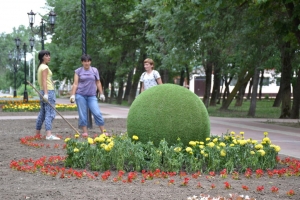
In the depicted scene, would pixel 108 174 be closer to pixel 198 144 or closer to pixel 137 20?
pixel 198 144

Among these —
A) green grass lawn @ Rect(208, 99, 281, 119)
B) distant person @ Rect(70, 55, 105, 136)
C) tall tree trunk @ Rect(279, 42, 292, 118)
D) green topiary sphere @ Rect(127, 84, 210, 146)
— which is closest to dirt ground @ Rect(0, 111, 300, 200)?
green topiary sphere @ Rect(127, 84, 210, 146)

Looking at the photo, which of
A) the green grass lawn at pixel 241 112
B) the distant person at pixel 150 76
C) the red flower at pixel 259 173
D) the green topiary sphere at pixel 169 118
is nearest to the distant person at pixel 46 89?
the distant person at pixel 150 76

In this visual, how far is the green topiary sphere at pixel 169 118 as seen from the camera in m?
8.12

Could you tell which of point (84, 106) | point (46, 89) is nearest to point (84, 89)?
point (84, 106)

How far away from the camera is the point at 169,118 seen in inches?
321

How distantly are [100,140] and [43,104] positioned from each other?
14.9 feet

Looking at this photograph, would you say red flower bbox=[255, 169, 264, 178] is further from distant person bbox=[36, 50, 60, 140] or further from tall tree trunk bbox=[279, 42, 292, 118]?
tall tree trunk bbox=[279, 42, 292, 118]

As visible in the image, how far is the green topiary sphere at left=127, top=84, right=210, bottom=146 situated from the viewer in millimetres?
8125

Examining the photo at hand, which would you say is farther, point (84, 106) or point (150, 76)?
A: point (84, 106)

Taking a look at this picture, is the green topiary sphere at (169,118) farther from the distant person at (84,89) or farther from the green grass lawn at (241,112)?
the green grass lawn at (241,112)

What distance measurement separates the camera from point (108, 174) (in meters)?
6.70

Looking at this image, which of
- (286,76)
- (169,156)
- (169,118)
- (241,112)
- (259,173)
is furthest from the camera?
(241,112)

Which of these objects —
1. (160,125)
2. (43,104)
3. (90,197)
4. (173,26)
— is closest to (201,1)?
(173,26)

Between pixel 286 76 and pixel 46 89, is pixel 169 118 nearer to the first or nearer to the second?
pixel 46 89
